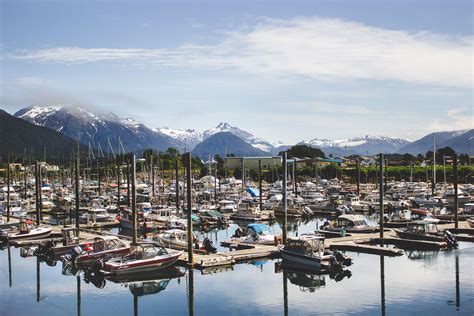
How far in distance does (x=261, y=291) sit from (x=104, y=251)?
13064mm

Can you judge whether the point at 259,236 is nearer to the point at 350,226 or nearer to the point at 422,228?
the point at 350,226

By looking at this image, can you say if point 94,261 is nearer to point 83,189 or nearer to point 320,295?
point 320,295

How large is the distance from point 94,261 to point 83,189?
219 ft

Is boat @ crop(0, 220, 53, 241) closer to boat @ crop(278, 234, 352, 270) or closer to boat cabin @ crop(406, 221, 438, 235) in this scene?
boat @ crop(278, 234, 352, 270)

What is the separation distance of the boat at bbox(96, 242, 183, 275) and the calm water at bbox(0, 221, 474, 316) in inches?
36.3

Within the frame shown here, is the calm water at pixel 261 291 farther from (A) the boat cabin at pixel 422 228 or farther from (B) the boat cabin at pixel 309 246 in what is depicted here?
(A) the boat cabin at pixel 422 228

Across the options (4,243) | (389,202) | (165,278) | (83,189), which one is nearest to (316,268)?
(165,278)

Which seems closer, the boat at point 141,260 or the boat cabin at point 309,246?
the boat at point 141,260

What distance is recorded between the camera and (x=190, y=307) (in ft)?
121

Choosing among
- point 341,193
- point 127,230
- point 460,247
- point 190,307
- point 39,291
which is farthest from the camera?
point 341,193

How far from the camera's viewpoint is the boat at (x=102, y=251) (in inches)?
1802

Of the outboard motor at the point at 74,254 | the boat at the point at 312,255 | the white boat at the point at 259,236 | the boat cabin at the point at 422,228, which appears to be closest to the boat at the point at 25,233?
the outboard motor at the point at 74,254

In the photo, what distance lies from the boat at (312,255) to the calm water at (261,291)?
1.01 meters

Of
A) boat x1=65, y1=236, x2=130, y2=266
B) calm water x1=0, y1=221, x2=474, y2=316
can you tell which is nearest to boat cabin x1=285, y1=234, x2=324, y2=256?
calm water x1=0, y1=221, x2=474, y2=316
